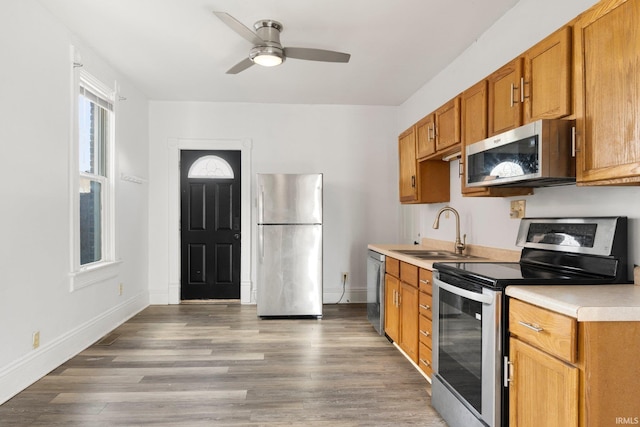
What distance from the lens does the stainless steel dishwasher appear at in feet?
12.4

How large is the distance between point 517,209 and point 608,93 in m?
1.17

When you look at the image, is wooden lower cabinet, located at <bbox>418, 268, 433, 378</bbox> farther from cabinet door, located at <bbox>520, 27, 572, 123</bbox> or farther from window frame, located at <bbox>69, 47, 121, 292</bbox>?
window frame, located at <bbox>69, 47, 121, 292</bbox>

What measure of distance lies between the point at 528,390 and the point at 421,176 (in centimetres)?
246

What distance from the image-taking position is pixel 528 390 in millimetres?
1606

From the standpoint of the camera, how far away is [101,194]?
396 cm

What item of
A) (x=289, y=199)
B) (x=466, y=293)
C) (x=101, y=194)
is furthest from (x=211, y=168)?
(x=466, y=293)

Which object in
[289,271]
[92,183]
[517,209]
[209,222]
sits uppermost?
[92,183]

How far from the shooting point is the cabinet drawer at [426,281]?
8.79 ft

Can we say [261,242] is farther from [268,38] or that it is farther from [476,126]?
[476,126]

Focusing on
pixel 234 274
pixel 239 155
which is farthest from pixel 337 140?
pixel 234 274

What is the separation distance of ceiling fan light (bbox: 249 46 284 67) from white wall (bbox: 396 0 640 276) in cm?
162

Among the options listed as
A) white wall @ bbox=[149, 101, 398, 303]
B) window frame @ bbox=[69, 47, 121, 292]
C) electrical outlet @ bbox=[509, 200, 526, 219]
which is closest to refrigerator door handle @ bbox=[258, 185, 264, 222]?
white wall @ bbox=[149, 101, 398, 303]


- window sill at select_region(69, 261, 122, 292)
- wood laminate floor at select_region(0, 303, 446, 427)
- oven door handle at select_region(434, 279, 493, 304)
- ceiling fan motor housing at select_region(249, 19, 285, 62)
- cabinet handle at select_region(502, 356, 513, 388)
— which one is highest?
ceiling fan motor housing at select_region(249, 19, 285, 62)

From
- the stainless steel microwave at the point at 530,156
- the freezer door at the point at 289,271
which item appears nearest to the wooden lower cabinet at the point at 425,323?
the stainless steel microwave at the point at 530,156
